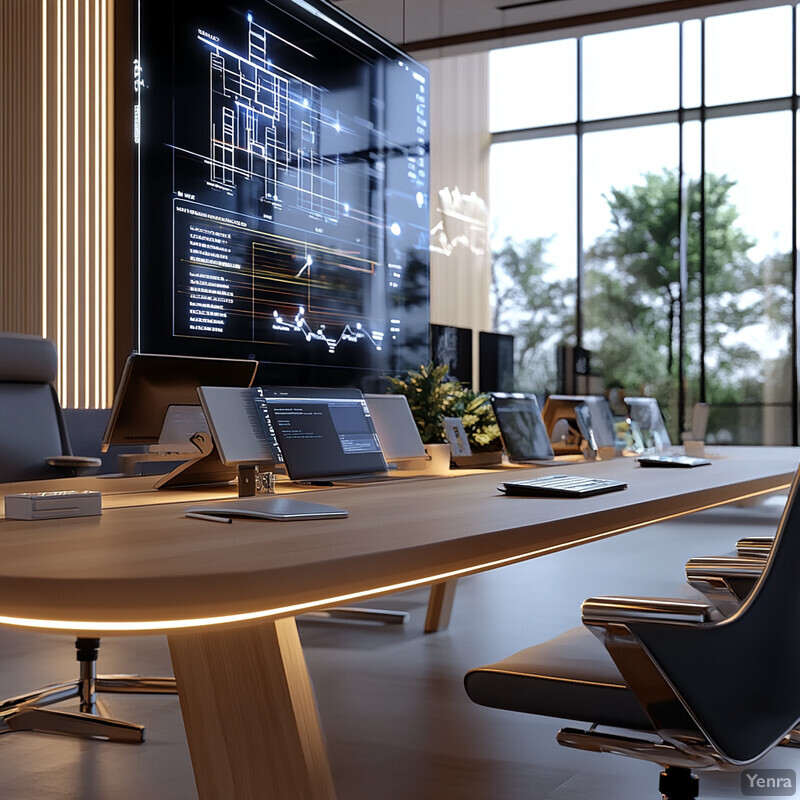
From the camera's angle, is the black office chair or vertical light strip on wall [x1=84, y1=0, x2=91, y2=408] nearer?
the black office chair

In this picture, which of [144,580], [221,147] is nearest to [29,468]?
[221,147]

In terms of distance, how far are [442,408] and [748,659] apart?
2039 millimetres

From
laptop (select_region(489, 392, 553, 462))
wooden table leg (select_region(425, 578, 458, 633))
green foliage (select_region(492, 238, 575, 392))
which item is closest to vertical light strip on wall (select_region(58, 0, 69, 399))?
wooden table leg (select_region(425, 578, 458, 633))

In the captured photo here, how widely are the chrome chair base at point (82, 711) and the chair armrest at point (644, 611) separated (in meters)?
1.82

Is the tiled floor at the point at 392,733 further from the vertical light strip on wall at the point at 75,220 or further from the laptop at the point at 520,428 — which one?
the vertical light strip on wall at the point at 75,220

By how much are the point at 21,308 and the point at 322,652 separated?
2294mm

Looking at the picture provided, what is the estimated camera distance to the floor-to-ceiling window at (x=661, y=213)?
10.7 metres

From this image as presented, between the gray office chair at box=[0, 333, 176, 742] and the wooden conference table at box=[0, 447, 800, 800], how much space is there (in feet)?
3.66

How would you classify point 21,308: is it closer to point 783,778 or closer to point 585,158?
point 783,778

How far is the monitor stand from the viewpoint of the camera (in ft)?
8.06

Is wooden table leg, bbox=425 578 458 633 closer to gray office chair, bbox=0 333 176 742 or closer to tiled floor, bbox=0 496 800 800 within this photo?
tiled floor, bbox=0 496 800 800

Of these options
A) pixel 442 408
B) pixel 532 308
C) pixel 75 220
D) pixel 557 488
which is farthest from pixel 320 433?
pixel 532 308

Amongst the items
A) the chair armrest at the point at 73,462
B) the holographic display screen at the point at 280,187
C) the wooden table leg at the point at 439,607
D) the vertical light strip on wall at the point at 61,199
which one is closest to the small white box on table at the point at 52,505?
the chair armrest at the point at 73,462

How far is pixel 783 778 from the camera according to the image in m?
2.61
